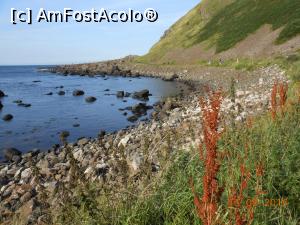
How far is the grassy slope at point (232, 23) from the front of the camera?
167 ft

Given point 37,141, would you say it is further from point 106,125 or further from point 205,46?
point 205,46

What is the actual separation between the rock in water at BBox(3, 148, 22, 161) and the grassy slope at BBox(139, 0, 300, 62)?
3519 centimetres

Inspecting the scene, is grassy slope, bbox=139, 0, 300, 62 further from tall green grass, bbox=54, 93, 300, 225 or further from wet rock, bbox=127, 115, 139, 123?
tall green grass, bbox=54, 93, 300, 225

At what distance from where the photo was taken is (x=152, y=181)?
5.75 metres

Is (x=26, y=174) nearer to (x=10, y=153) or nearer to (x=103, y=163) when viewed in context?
(x=103, y=163)

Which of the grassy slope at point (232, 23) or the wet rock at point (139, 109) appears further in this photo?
the grassy slope at point (232, 23)

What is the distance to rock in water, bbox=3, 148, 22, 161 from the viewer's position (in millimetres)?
17900

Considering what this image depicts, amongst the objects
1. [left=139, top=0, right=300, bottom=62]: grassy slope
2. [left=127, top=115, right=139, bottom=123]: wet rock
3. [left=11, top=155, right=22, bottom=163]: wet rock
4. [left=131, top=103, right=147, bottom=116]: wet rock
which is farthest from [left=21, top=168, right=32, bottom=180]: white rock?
[left=139, top=0, right=300, bottom=62]: grassy slope

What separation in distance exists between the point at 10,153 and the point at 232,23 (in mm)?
55304

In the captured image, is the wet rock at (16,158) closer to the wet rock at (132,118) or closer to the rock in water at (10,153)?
the rock in water at (10,153)

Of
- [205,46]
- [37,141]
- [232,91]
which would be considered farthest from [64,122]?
[205,46]

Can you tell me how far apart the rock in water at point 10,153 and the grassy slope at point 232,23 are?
35.2m

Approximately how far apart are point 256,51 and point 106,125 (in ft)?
95.2

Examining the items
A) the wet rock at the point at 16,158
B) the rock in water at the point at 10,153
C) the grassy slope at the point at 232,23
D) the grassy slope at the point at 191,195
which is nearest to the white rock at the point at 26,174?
the wet rock at the point at 16,158
